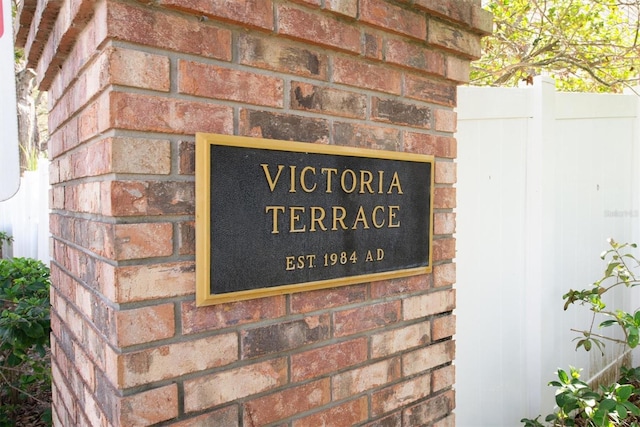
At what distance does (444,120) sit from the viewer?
1.85 meters

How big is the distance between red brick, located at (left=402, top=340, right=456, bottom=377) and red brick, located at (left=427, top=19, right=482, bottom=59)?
40.8 inches

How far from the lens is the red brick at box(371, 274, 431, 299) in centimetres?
167

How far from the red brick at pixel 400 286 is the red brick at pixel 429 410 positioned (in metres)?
0.40

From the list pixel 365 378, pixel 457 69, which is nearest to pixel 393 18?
pixel 457 69

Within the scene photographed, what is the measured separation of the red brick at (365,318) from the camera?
1567mm

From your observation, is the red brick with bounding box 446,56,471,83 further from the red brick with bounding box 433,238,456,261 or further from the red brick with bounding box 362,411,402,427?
the red brick with bounding box 362,411,402,427

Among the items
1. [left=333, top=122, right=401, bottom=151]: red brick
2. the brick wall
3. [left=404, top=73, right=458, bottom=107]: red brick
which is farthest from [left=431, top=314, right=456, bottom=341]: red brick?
[left=404, top=73, right=458, bottom=107]: red brick

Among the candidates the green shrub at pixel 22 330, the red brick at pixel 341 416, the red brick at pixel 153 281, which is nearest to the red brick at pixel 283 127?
the red brick at pixel 153 281

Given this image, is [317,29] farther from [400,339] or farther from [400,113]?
[400,339]

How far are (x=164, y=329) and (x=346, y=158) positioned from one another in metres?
0.69

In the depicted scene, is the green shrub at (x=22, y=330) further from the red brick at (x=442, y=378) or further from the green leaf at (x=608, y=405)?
the green leaf at (x=608, y=405)

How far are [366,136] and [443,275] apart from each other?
0.62 metres

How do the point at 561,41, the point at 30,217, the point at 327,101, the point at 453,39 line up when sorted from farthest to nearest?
the point at 30,217 < the point at 561,41 < the point at 453,39 < the point at 327,101

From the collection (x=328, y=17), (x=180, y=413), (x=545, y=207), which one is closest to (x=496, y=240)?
(x=545, y=207)
